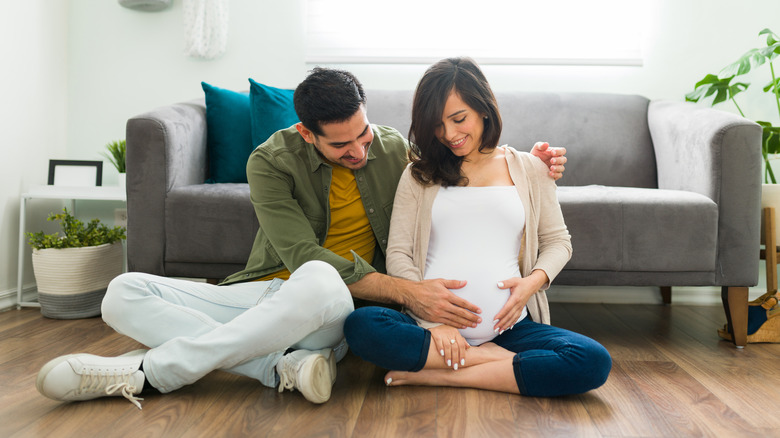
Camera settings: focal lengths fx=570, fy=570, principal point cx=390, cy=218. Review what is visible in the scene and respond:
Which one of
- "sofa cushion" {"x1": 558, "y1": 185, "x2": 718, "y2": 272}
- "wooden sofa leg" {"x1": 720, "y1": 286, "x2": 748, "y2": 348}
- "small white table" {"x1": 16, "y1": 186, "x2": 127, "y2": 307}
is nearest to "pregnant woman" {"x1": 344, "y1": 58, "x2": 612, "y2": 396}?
"sofa cushion" {"x1": 558, "y1": 185, "x2": 718, "y2": 272}

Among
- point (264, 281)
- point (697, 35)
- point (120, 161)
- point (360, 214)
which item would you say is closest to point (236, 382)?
point (264, 281)

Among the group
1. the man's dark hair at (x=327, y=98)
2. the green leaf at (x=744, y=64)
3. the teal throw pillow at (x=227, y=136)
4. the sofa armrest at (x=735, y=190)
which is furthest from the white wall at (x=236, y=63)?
the man's dark hair at (x=327, y=98)

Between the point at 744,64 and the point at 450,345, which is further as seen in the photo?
the point at 744,64

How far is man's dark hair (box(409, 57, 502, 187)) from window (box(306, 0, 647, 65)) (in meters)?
1.29

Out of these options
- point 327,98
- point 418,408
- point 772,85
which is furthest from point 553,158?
point 772,85

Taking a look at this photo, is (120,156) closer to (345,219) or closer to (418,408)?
(345,219)

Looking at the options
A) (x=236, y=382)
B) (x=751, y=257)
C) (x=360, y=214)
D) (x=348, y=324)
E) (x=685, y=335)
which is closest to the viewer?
(x=348, y=324)

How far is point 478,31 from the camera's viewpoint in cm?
264

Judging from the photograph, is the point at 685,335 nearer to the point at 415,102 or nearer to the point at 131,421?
the point at 415,102

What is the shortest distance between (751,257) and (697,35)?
4.22ft

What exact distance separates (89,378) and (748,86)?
273 cm

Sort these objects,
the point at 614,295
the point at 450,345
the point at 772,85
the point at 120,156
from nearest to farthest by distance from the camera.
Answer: the point at 450,345, the point at 772,85, the point at 120,156, the point at 614,295

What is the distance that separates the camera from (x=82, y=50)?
2705 millimetres

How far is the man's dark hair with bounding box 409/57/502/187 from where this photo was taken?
1.38 metres
